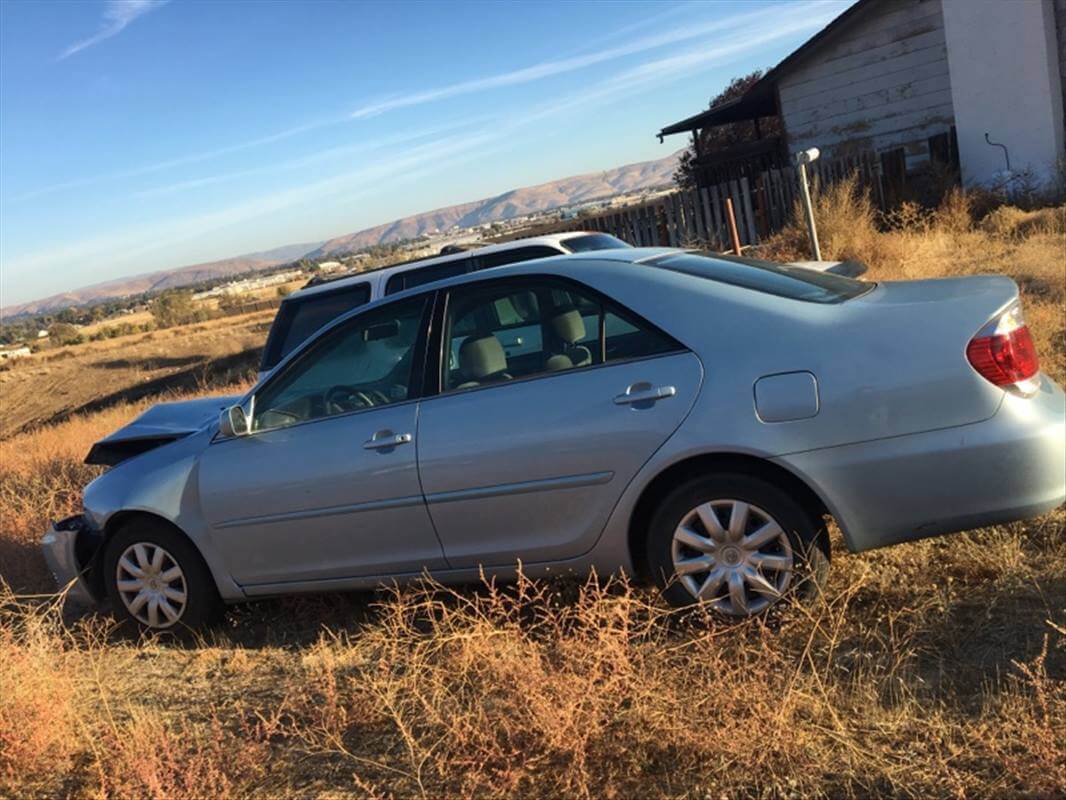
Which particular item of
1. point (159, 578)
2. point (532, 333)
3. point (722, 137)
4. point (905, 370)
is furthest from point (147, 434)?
point (722, 137)

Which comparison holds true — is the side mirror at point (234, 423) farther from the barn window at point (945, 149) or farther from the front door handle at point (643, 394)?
the barn window at point (945, 149)

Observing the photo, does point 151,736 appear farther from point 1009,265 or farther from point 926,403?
point 1009,265

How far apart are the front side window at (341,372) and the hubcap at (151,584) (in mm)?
928

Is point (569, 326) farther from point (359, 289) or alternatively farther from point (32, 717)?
point (359, 289)

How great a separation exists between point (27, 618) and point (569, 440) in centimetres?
275

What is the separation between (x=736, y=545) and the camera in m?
3.50

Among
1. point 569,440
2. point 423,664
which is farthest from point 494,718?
point 569,440

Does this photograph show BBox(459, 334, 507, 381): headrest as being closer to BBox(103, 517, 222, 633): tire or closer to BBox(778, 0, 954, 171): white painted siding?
BBox(103, 517, 222, 633): tire

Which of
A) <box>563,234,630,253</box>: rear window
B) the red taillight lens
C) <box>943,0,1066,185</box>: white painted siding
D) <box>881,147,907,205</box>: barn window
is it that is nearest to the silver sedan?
the red taillight lens

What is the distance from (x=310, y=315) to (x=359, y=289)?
1.52 feet

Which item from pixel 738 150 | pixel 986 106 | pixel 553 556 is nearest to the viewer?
pixel 553 556

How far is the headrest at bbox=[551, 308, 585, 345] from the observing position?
3.91 m

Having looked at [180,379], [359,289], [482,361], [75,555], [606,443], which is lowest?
[180,379]

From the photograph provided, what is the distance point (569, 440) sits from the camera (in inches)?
144
